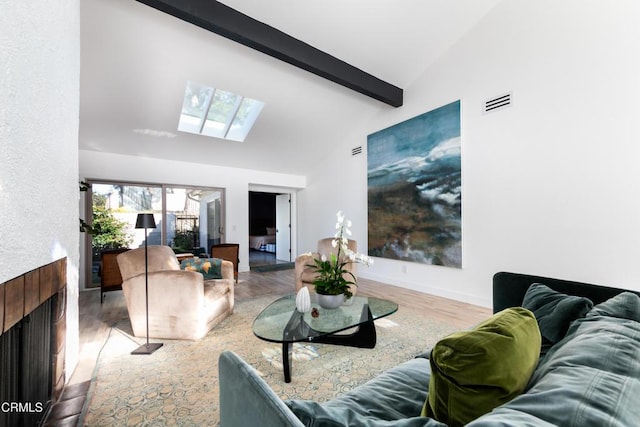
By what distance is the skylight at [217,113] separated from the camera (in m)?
4.57

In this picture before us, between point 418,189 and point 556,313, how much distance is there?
131 inches

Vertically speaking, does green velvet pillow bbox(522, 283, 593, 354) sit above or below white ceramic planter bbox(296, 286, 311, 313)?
above

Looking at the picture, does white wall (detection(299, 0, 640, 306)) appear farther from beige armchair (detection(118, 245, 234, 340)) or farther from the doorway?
the doorway

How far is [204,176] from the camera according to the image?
5.89 meters

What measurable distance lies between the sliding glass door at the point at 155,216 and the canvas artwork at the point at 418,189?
140 inches

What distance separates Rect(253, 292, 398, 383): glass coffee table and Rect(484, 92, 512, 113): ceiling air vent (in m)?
3.02

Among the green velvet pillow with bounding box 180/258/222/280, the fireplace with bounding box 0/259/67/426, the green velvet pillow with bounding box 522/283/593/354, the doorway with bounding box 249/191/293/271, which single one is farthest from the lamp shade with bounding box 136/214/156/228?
the doorway with bounding box 249/191/293/271

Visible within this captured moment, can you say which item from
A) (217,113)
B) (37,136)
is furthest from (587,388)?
(217,113)

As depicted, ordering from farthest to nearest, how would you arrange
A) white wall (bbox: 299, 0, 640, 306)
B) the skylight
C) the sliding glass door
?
the sliding glass door → the skylight → white wall (bbox: 299, 0, 640, 306)

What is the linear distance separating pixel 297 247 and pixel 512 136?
5489 millimetres

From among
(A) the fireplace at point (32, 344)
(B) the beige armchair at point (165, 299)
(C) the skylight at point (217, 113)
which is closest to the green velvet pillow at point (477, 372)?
(A) the fireplace at point (32, 344)

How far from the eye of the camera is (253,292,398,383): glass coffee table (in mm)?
1952

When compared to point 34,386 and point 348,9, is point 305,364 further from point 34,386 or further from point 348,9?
point 348,9

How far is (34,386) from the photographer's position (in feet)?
4.92
